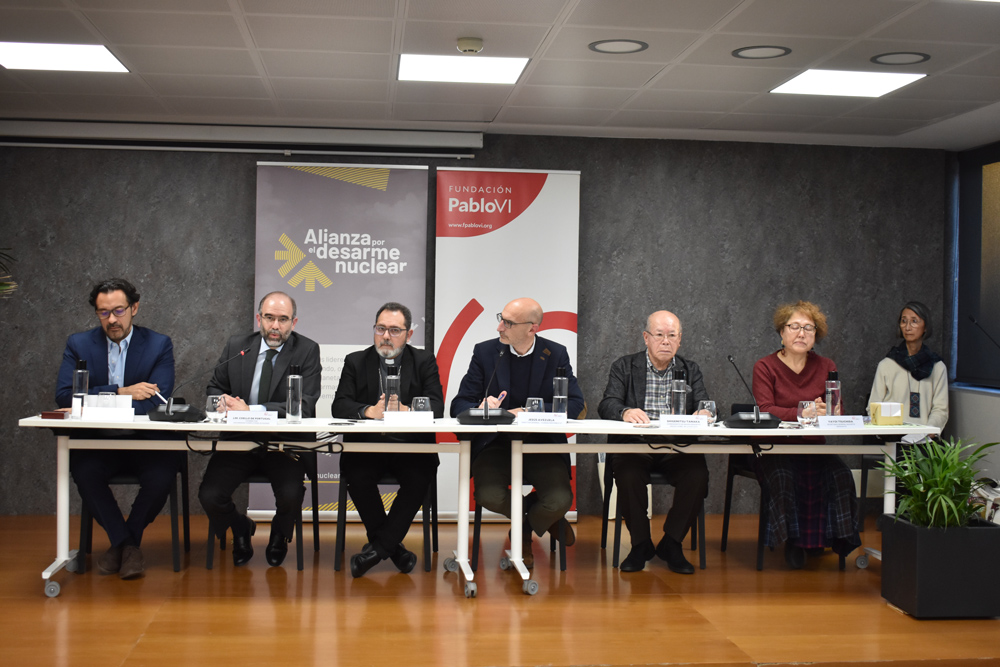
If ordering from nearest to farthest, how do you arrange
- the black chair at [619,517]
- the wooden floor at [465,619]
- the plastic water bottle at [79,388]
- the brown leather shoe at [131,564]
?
the wooden floor at [465,619]
the plastic water bottle at [79,388]
the brown leather shoe at [131,564]
the black chair at [619,517]

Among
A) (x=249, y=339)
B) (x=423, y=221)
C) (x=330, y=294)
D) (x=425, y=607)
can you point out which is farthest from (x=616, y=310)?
(x=425, y=607)

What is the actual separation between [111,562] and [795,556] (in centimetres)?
Result: 327

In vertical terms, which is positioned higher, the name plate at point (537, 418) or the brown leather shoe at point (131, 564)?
the name plate at point (537, 418)

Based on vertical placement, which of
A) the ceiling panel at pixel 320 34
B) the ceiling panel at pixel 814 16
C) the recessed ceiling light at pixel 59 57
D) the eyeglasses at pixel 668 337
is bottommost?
the eyeglasses at pixel 668 337

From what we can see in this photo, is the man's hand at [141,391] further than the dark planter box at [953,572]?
Yes

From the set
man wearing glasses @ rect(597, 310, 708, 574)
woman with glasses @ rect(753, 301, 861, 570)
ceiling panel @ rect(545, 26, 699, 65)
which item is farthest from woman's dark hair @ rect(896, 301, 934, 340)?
ceiling panel @ rect(545, 26, 699, 65)

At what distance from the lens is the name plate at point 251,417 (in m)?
3.66

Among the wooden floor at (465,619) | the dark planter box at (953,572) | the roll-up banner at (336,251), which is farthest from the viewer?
the roll-up banner at (336,251)

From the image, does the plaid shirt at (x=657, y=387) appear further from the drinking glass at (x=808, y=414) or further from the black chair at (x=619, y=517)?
the drinking glass at (x=808, y=414)

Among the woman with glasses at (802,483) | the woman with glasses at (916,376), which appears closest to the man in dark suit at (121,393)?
the woman with glasses at (802,483)

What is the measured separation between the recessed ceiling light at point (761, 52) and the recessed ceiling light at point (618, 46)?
480 mm

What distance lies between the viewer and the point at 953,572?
3438 millimetres

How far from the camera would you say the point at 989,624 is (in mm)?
3443

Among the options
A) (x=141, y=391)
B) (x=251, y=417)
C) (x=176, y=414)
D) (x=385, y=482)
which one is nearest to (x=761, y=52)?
(x=385, y=482)
